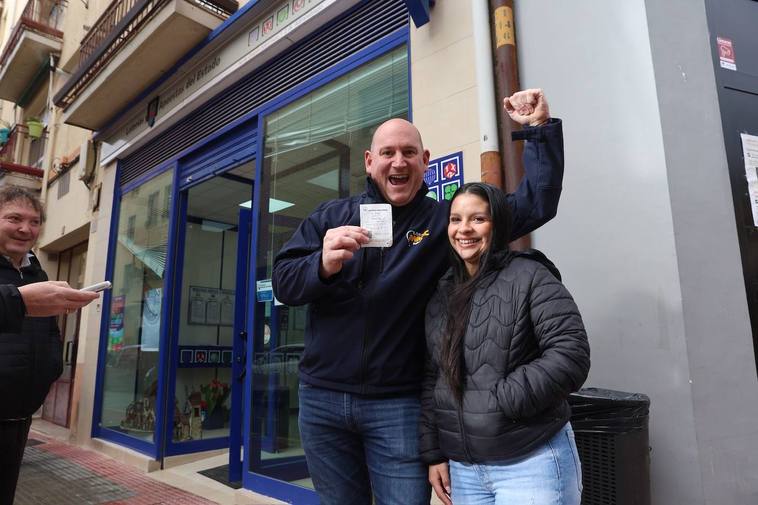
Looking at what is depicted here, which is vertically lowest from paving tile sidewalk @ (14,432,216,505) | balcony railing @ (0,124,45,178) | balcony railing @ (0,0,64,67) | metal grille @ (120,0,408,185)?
paving tile sidewalk @ (14,432,216,505)

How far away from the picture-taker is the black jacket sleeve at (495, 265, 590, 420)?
55.7 inches

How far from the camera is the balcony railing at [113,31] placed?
18.5 ft

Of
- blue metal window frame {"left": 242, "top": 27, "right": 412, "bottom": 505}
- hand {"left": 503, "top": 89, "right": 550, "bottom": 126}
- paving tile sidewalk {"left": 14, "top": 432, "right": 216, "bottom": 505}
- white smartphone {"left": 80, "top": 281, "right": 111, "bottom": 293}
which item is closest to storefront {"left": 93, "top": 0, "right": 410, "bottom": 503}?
blue metal window frame {"left": 242, "top": 27, "right": 412, "bottom": 505}

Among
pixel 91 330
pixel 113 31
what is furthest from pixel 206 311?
pixel 113 31

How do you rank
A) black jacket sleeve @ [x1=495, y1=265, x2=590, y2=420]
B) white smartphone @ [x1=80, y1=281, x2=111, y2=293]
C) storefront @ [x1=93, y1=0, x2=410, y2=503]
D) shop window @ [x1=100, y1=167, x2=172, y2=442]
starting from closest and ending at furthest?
1. black jacket sleeve @ [x1=495, y1=265, x2=590, y2=420]
2. white smartphone @ [x1=80, y1=281, x2=111, y2=293]
3. storefront @ [x1=93, y1=0, x2=410, y2=503]
4. shop window @ [x1=100, y1=167, x2=172, y2=442]

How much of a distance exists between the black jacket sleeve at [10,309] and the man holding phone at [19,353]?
0.71 metres

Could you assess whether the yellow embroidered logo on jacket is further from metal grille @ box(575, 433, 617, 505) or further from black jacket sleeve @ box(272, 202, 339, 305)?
metal grille @ box(575, 433, 617, 505)

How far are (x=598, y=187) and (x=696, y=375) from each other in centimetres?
103

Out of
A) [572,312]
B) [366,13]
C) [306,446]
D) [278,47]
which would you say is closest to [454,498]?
[306,446]

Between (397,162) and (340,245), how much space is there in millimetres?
410

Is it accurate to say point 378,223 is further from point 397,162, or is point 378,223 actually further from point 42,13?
point 42,13

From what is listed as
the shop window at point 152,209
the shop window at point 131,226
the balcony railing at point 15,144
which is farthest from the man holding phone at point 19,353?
the balcony railing at point 15,144

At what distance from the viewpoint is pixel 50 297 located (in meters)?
1.87

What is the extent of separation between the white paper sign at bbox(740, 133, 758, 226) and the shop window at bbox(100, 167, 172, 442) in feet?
19.0
